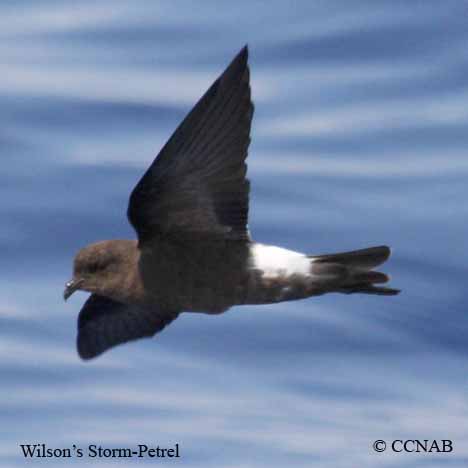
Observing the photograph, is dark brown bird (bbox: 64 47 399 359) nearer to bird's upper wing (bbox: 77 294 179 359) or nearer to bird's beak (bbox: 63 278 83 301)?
bird's beak (bbox: 63 278 83 301)

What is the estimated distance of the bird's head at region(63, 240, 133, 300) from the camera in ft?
27.9

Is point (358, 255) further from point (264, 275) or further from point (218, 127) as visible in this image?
point (218, 127)

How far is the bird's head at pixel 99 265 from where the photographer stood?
334 inches

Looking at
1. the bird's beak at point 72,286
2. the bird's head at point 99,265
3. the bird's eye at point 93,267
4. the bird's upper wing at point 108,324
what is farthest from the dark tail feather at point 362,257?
the bird's upper wing at point 108,324

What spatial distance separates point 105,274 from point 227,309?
799 mm

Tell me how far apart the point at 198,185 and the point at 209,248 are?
1.14ft

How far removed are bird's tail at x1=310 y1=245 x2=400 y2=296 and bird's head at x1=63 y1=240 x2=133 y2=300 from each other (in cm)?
112

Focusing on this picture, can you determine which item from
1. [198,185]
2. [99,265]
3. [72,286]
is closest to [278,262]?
[198,185]

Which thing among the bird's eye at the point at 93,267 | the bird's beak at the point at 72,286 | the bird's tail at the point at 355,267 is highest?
the bird's eye at the point at 93,267

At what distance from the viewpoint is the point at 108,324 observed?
9.50 meters

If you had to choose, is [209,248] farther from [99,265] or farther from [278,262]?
[99,265]

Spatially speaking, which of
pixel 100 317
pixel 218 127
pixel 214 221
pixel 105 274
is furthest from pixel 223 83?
pixel 100 317

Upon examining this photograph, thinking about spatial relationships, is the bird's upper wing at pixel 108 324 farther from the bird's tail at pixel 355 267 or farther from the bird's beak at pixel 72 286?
the bird's tail at pixel 355 267

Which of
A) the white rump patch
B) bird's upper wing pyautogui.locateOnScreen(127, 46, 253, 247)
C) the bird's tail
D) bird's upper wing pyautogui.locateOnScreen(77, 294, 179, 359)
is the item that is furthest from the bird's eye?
the bird's tail
